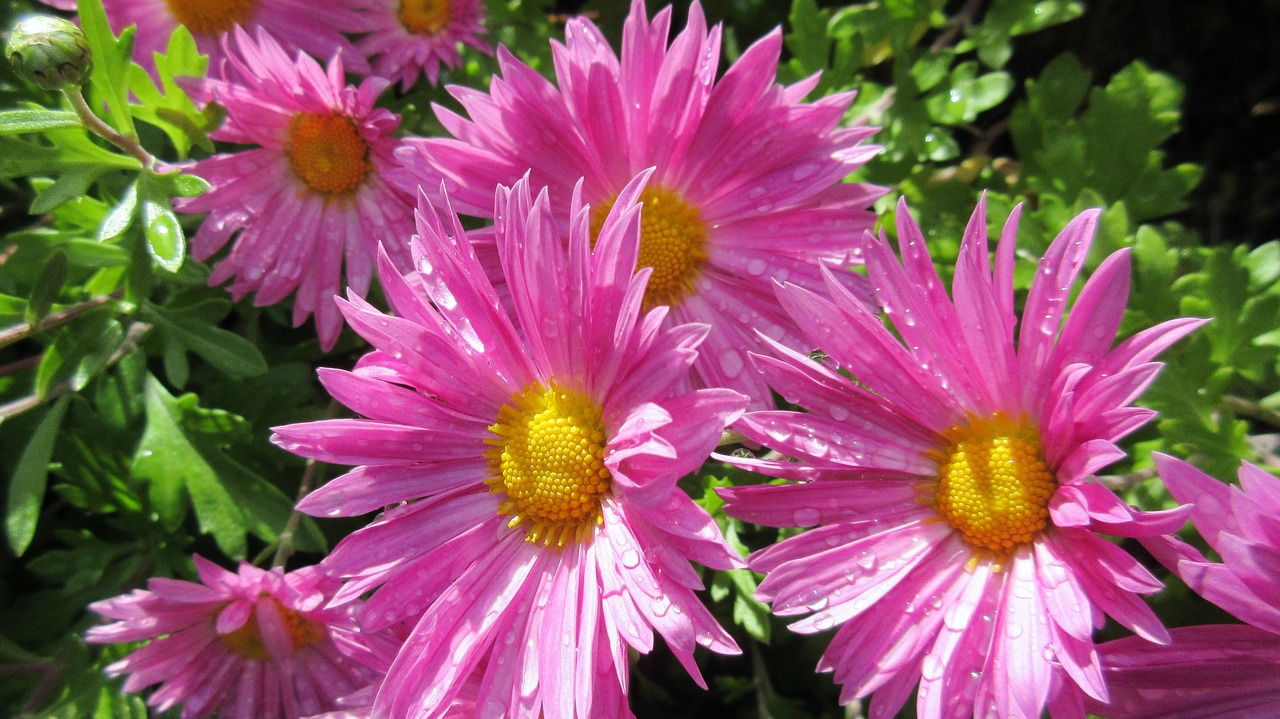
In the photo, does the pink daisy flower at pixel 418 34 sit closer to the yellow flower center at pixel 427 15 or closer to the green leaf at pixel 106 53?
the yellow flower center at pixel 427 15

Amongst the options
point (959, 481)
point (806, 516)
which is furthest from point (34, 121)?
point (959, 481)

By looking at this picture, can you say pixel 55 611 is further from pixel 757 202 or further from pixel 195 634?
pixel 757 202

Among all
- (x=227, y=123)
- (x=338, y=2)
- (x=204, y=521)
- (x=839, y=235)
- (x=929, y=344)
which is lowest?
(x=204, y=521)

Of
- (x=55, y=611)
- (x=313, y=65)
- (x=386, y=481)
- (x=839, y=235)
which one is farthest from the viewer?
(x=55, y=611)

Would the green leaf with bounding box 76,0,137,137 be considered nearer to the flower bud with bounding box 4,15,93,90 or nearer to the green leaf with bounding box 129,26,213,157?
the green leaf with bounding box 129,26,213,157

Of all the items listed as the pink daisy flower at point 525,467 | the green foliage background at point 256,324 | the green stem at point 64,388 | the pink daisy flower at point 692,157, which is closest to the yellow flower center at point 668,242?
the pink daisy flower at point 692,157

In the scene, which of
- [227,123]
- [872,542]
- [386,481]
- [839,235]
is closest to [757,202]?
[839,235]
